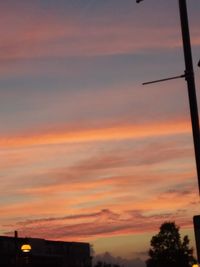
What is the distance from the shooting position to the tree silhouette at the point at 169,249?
109688mm

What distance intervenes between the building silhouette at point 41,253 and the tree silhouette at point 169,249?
2009cm

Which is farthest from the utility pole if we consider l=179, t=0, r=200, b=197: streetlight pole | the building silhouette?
the building silhouette

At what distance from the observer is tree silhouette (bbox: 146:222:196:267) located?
109688 millimetres

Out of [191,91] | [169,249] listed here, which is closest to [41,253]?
[191,91]

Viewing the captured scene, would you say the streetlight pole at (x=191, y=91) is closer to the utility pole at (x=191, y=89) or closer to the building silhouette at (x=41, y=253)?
the utility pole at (x=191, y=89)

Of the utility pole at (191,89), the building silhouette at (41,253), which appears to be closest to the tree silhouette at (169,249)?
the building silhouette at (41,253)

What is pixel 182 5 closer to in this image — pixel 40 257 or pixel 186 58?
pixel 186 58

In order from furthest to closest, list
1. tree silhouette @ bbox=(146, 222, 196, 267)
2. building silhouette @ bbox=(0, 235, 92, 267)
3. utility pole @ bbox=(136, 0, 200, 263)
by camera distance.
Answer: tree silhouette @ bbox=(146, 222, 196, 267) < building silhouette @ bbox=(0, 235, 92, 267) < utility pole @ bbox=(136, 0, 200, 263)

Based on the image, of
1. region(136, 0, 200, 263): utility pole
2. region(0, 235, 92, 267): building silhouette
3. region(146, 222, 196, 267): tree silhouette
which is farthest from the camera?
region(146, 222, 196, 267): tree silhouette

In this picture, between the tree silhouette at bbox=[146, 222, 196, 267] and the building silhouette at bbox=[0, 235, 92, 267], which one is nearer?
the building silhouette at bbox=[0, 235, 92, 267]

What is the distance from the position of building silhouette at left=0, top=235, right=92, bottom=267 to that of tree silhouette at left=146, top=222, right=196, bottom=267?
20092 millimetres

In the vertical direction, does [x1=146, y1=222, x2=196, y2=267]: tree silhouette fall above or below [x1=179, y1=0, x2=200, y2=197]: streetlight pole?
above

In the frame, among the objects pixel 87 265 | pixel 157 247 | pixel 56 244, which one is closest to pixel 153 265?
pixel 157 247

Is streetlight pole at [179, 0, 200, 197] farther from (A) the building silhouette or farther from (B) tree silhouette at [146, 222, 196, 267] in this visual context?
(B) tree silhouette at [146, 222, 196, 267]
